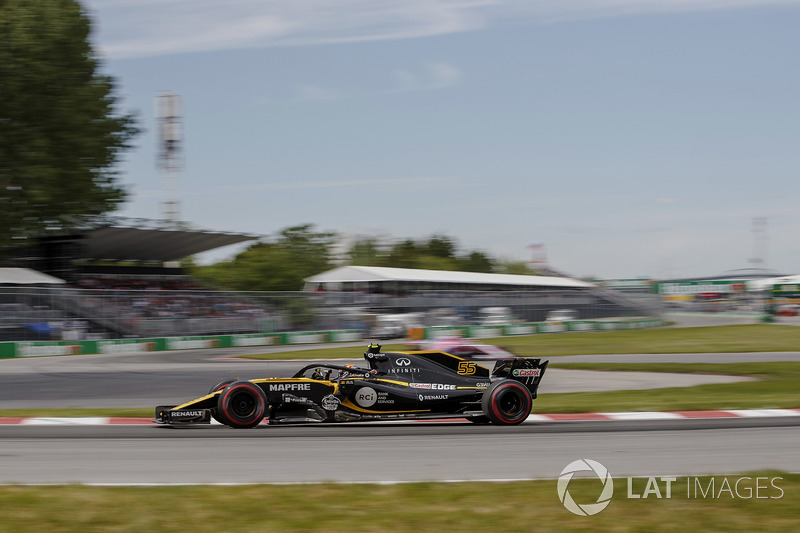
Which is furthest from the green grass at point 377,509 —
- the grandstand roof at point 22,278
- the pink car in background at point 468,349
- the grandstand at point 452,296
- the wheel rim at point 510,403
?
the grandstand at point 452,296

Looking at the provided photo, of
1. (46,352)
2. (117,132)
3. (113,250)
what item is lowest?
(46,352)

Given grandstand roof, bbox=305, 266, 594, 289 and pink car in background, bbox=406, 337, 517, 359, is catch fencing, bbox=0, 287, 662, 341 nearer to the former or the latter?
grandstand roof, bbox=305, 266, 594, 289

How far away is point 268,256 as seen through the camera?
7838 centimetres

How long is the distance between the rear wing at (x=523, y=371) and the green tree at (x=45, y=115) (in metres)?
24.3

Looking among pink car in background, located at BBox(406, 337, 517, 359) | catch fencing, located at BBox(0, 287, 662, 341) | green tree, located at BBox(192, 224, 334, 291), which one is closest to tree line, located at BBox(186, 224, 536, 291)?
green tree, located at BBox(192, 224, 334, 291)

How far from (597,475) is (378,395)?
4515mm

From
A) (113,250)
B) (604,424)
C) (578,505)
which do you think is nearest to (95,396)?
(604,424)

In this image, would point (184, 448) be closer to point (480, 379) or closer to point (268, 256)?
point (480, 379)

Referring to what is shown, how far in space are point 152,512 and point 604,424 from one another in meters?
7.57

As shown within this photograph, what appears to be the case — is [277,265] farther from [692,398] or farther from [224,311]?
[692,398]

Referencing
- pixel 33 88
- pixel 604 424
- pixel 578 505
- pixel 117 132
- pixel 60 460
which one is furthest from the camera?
pixel 117 132

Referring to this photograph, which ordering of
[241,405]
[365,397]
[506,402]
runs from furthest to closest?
[506,402], [365,397], [241,405]

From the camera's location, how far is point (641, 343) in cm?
3750

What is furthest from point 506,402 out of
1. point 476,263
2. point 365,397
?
point 476,263
